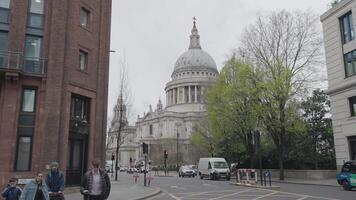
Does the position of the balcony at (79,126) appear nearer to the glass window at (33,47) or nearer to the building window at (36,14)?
the glass window at (33,47)

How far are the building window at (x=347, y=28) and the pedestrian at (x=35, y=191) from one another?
29.3 m

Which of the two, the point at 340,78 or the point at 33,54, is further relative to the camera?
the point at 340,78

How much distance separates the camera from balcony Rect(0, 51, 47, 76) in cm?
1952

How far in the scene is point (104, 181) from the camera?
8.78 m

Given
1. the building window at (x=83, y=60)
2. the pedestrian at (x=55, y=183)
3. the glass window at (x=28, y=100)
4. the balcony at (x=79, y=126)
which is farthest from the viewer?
the building window at (x=83, y=60)

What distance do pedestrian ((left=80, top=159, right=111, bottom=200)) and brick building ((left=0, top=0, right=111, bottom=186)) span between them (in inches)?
471

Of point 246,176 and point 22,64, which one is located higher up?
point 22,64

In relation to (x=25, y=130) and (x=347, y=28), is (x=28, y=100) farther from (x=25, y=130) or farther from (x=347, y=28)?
(x=347, y=28)

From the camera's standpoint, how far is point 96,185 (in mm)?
8734

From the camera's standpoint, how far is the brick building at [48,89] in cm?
1945

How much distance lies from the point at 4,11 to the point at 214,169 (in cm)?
2671

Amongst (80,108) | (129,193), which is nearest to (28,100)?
(80,108)

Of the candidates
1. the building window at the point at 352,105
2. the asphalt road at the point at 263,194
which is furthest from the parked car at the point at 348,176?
the building window at the point at 352,105

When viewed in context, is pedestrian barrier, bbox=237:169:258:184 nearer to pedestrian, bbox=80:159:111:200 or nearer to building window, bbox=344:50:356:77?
building window, bbox=344:50:356:77
